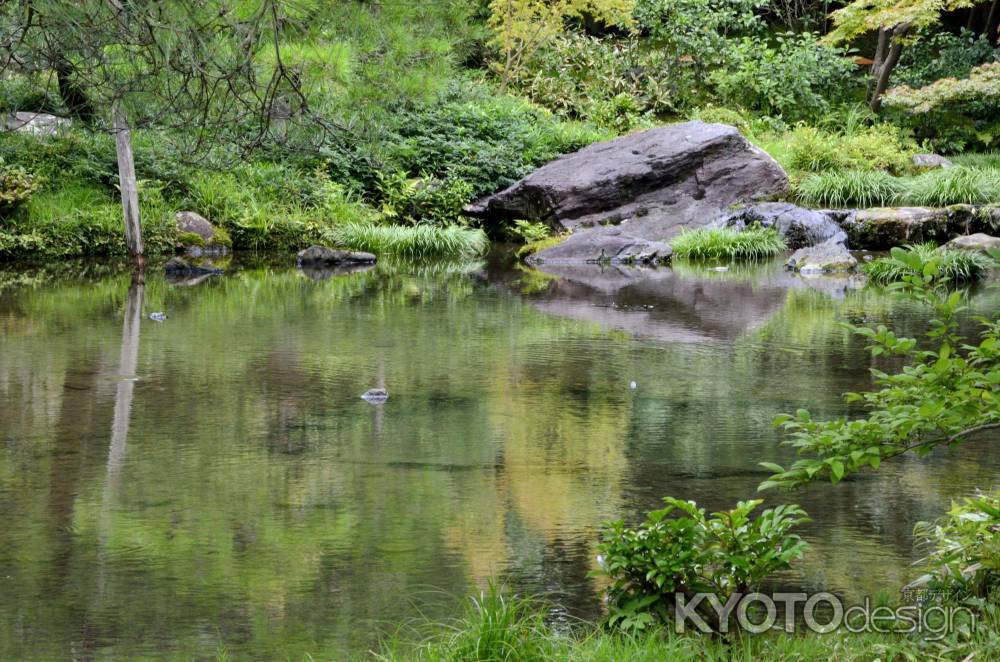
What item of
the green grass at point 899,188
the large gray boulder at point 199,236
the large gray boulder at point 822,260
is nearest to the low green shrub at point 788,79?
the green grass at point 899,188

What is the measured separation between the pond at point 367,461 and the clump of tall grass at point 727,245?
211 inches

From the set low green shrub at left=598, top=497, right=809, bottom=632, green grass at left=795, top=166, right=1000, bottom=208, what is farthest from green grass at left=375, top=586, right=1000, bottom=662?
green grass at left=795, top=166, right=1000, bottom=208

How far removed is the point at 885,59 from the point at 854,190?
6.55 metres

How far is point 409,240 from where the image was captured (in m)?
16.3

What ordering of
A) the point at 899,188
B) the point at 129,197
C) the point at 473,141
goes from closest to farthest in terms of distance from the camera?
1. the point at 129,197
2. the point at 899,188
3. the point at 473,141

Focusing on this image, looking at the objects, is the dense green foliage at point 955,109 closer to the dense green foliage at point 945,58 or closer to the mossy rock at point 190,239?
the dense green foliage at point 945,58

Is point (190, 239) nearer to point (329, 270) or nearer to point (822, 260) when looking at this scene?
point (329, 270)

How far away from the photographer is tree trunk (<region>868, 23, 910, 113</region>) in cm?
2067

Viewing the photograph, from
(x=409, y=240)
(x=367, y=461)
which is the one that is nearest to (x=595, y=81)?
(x=409, y=240)

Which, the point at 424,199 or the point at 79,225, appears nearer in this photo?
the point at 79,225

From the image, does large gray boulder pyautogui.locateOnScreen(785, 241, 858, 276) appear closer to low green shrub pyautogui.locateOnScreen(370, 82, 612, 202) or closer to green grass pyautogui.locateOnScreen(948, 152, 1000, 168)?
low green shrub pyautogui.locateOnScreen(370, 82, 612, 202)

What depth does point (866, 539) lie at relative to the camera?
419 centimetres

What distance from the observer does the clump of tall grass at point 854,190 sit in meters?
16.8

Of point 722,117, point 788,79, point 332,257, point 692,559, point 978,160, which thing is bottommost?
point 692,559
